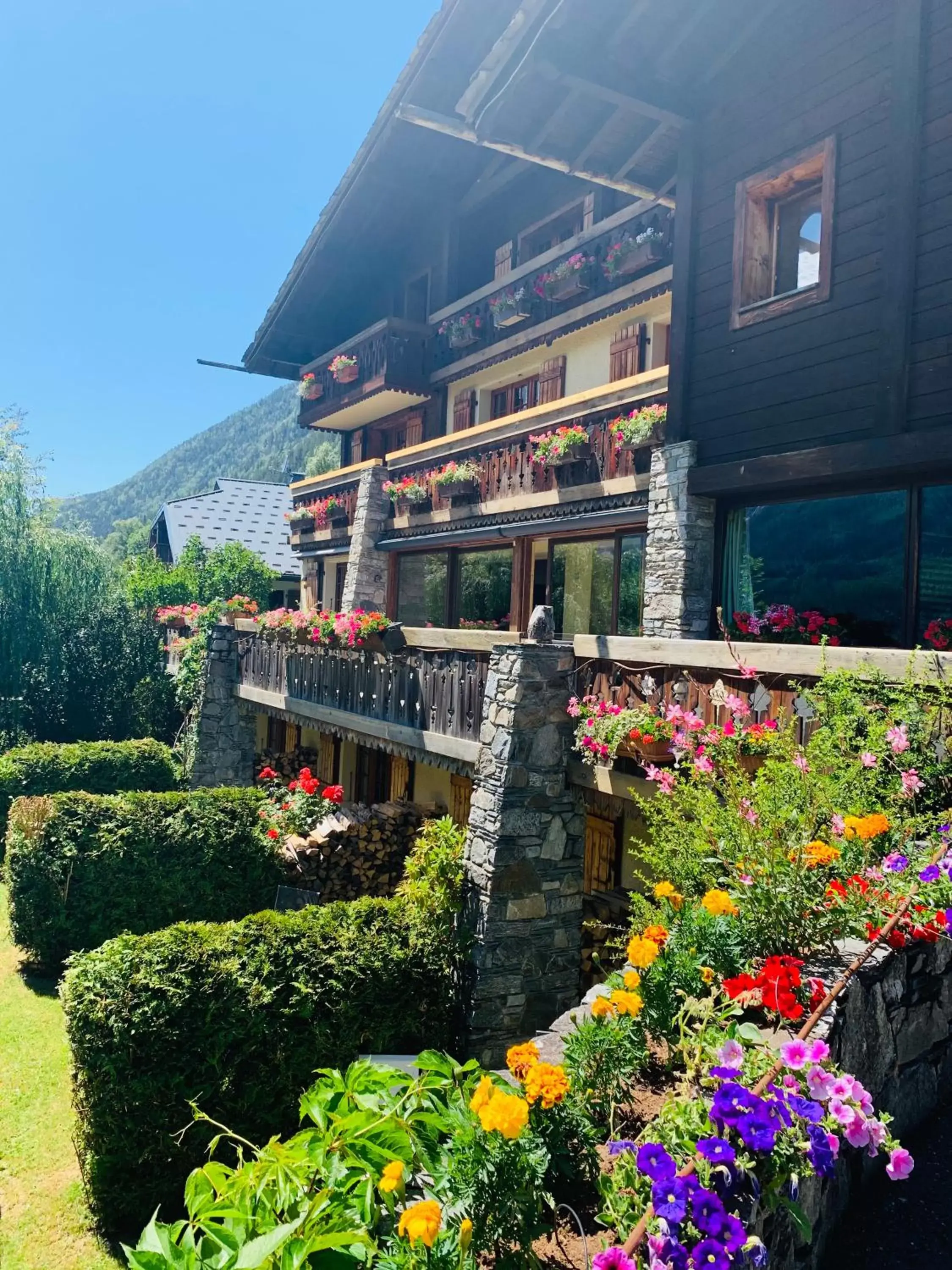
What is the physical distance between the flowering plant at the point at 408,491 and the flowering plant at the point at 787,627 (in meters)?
9.46

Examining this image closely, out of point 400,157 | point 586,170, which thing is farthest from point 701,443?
point 400,157

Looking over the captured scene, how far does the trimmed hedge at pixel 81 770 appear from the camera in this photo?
15.7 metres

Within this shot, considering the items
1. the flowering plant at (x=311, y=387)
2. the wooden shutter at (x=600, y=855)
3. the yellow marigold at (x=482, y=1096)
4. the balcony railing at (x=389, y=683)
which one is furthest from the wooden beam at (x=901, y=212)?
the flowering plant at (x=311, y=387)

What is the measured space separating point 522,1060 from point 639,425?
9.87 meters

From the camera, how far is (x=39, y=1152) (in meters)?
7.36

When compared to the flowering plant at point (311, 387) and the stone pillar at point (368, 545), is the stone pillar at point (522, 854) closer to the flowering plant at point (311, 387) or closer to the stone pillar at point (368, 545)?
the stone pillar at point (368, 545)

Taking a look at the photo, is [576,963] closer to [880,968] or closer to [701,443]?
[880,968]

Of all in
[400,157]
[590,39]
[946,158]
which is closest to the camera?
[946,158]

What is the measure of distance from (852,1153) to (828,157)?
31.9 feet

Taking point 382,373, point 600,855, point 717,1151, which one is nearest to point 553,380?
point 382,373

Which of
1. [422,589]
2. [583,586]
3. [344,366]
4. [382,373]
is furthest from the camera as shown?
[344,366]

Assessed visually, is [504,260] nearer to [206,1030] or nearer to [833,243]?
[833,243]

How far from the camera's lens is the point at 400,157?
1903 centimetres

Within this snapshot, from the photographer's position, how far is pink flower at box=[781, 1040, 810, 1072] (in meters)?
2.64
